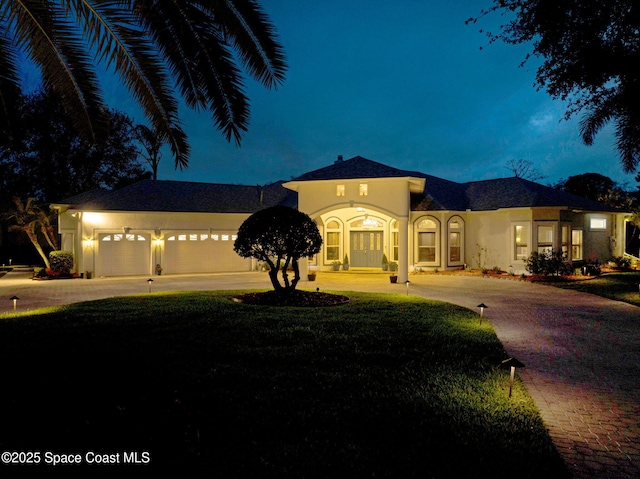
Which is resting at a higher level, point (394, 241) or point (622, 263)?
point (394, 241)

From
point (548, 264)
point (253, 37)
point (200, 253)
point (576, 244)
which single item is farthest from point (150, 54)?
point (576, 244)

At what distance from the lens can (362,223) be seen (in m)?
24.8

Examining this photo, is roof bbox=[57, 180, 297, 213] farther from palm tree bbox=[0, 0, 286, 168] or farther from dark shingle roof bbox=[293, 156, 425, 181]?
palm tree bbox=[0, 0, 286, 168]

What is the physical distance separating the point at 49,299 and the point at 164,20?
12726mm

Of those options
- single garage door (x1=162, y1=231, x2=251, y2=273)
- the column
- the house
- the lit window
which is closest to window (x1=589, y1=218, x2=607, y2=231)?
the house

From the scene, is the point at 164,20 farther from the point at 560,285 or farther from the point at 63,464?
the point at 560,285

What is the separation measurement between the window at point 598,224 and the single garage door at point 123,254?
2327 cm

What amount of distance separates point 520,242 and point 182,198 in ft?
58.6

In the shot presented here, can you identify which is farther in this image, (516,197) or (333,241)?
(333,241)

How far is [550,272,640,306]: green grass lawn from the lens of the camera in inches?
560

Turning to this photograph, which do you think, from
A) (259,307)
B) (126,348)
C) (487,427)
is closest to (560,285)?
(259,307)

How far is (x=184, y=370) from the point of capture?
600 centimetres

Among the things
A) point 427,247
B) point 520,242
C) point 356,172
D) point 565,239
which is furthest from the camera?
point 427,247

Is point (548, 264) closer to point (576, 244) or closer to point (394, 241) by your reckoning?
point (576, 244)
